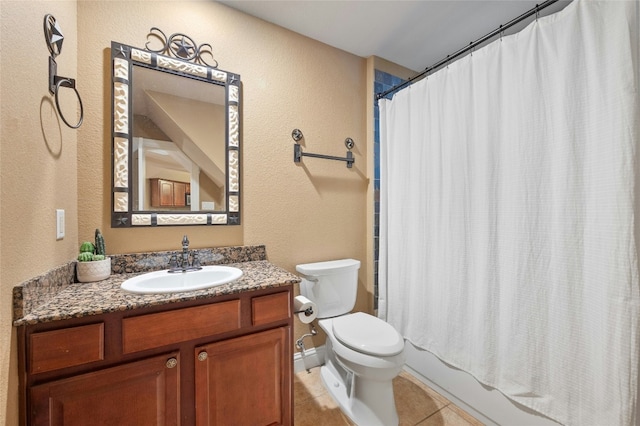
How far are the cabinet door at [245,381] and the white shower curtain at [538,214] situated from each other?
1004mm

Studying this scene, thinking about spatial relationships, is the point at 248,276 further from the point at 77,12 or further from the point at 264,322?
the point at 77,12

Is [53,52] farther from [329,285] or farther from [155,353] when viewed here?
[329,285]

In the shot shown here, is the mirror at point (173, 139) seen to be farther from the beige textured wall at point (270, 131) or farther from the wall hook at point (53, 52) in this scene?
the wall hook at point (53, 52)

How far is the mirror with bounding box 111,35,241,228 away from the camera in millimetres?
1312

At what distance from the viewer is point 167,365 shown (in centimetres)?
96

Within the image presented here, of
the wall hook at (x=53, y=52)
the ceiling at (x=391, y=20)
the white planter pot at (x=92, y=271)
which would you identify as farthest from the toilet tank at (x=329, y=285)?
the ceiling at (x=391, y=20)

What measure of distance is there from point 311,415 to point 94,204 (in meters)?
Result: 1.60

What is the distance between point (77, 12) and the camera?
4.07 feet

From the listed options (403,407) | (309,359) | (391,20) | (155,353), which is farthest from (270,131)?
(403,407)

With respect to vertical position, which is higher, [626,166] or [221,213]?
[626,166]

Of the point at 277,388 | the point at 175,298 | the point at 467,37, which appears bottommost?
the point at 277,388

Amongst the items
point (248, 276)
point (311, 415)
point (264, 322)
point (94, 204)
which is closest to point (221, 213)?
point (248, 276)

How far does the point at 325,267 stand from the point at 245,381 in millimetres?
788

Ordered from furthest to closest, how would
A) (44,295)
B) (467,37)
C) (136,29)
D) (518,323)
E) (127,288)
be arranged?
(467,37)
(136,29)
(518,323)
(127,288)
(44,295)
